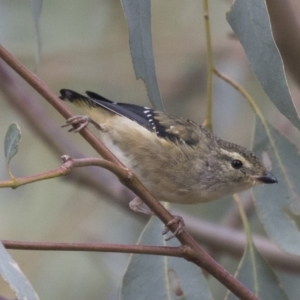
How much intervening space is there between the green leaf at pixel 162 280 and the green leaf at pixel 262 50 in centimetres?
76

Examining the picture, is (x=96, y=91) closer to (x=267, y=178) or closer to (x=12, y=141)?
(x=267, y=178)

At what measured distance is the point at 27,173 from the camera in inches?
171

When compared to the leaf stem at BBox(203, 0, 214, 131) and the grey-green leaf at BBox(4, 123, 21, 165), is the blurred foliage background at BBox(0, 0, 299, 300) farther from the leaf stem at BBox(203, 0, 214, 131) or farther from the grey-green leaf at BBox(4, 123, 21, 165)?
the grey-green leaf at BBox(4, 123, 21, 165)

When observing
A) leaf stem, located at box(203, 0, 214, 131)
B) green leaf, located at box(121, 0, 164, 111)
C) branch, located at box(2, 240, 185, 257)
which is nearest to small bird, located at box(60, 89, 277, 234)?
leaf stem, located at box(203, 0, 214, 131)

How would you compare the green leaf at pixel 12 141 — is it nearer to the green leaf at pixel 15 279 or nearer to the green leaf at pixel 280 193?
the green leaf at pixel 15 279

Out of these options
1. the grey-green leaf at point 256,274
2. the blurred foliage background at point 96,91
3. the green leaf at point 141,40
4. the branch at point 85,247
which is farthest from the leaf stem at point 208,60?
the blurred foliage background at point 96,91

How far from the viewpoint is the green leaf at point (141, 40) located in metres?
1.95

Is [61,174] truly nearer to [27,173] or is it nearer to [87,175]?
[87,175]

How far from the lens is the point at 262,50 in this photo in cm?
197

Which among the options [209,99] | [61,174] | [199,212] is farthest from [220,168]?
[199,212]

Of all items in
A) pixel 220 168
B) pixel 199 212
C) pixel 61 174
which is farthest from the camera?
pixel 199 212

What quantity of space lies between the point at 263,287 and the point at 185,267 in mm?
280

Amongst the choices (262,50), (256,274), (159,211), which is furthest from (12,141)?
(256,274)

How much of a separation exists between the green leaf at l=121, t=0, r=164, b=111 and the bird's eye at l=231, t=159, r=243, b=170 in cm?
70
